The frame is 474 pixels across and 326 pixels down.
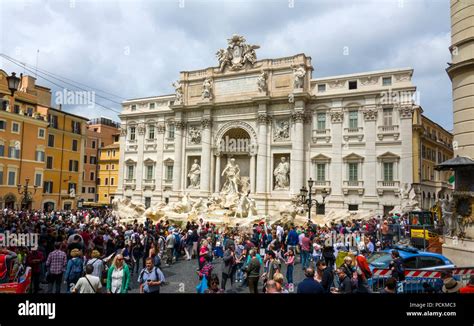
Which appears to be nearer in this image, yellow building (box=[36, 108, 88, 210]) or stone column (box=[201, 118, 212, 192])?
stone column (box=[201, 118, 212, 192])

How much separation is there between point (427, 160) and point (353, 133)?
10.1 metres

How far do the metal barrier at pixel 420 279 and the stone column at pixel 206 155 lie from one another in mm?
25030

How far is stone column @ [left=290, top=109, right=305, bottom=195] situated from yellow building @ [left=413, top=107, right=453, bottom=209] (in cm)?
911

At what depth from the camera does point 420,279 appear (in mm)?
8195

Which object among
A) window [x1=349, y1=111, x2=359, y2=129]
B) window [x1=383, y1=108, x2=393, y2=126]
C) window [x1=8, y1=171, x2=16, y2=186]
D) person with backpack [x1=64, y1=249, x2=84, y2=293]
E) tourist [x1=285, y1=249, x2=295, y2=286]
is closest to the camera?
person with backpack [x1=64, y1=249, x2=84, y2=293]

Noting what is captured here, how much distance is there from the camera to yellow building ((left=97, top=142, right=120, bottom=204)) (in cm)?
A: 4994

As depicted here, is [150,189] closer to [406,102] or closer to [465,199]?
[406,102]

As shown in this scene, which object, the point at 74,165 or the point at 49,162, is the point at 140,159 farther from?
the point at 49,162

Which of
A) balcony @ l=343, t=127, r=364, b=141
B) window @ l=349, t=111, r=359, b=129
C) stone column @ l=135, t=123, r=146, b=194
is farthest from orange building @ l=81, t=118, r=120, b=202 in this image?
window @ l=349, t=111, r=359, b=129

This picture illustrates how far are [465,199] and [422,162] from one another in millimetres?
22042

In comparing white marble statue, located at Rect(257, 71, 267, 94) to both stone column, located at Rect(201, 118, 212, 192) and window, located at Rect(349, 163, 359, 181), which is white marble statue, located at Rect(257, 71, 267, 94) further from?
window, located at Rect(349, 163, 359, 181)

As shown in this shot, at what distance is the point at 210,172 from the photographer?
110ft

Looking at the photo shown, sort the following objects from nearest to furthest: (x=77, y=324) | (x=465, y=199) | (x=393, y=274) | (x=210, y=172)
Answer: (x=77, y=324) < (x=393, y=274) < (x=465, y=199) < (x=210, y=172)

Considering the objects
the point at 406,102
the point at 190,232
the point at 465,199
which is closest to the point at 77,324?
the point at 190,232
